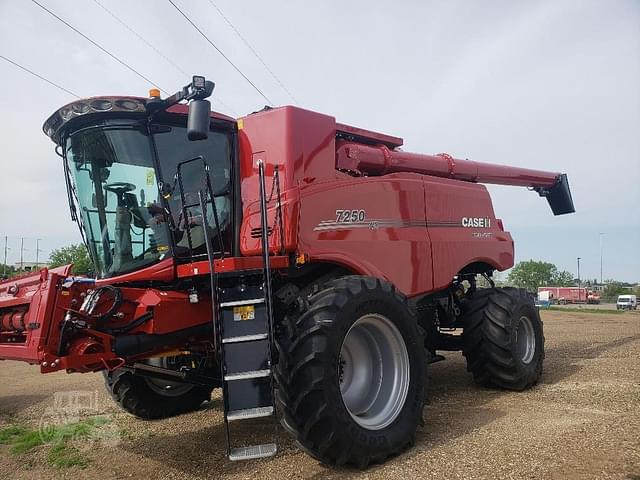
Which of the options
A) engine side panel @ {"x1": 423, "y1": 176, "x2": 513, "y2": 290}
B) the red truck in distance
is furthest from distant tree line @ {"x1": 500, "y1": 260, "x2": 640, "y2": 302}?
engine side panel @ {"x1": 423, "y1": 176, "x2": 513, "y2": 290}

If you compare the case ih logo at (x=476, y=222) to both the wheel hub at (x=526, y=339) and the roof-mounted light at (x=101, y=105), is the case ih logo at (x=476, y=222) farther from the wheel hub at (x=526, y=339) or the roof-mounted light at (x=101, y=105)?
the roof-mounted light at (x=101, y=105)

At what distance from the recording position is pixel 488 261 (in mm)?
7555

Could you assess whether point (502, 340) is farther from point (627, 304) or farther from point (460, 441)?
point (627, 304)

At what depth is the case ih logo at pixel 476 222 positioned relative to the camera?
719cm

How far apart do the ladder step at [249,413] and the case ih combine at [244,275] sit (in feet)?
0.04

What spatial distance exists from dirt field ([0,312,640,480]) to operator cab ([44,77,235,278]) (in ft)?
5.46

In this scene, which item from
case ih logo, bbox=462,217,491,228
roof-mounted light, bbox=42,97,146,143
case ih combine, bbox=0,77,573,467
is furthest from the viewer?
case ih logo, bbox=462,217,491,228

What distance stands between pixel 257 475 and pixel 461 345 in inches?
145

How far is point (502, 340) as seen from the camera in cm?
668

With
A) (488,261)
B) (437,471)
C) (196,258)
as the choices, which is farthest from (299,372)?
(488,261)

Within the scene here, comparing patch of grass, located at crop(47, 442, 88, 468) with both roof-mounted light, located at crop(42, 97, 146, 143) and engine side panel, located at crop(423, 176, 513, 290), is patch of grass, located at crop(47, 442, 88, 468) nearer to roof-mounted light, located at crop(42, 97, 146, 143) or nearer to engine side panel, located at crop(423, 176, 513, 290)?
roof-mounted light, located at crop(42, 97, 146, 143)

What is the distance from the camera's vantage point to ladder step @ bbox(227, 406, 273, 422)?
3.91m

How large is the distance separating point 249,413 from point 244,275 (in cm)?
108

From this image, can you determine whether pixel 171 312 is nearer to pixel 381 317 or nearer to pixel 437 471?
pixel 381 317
